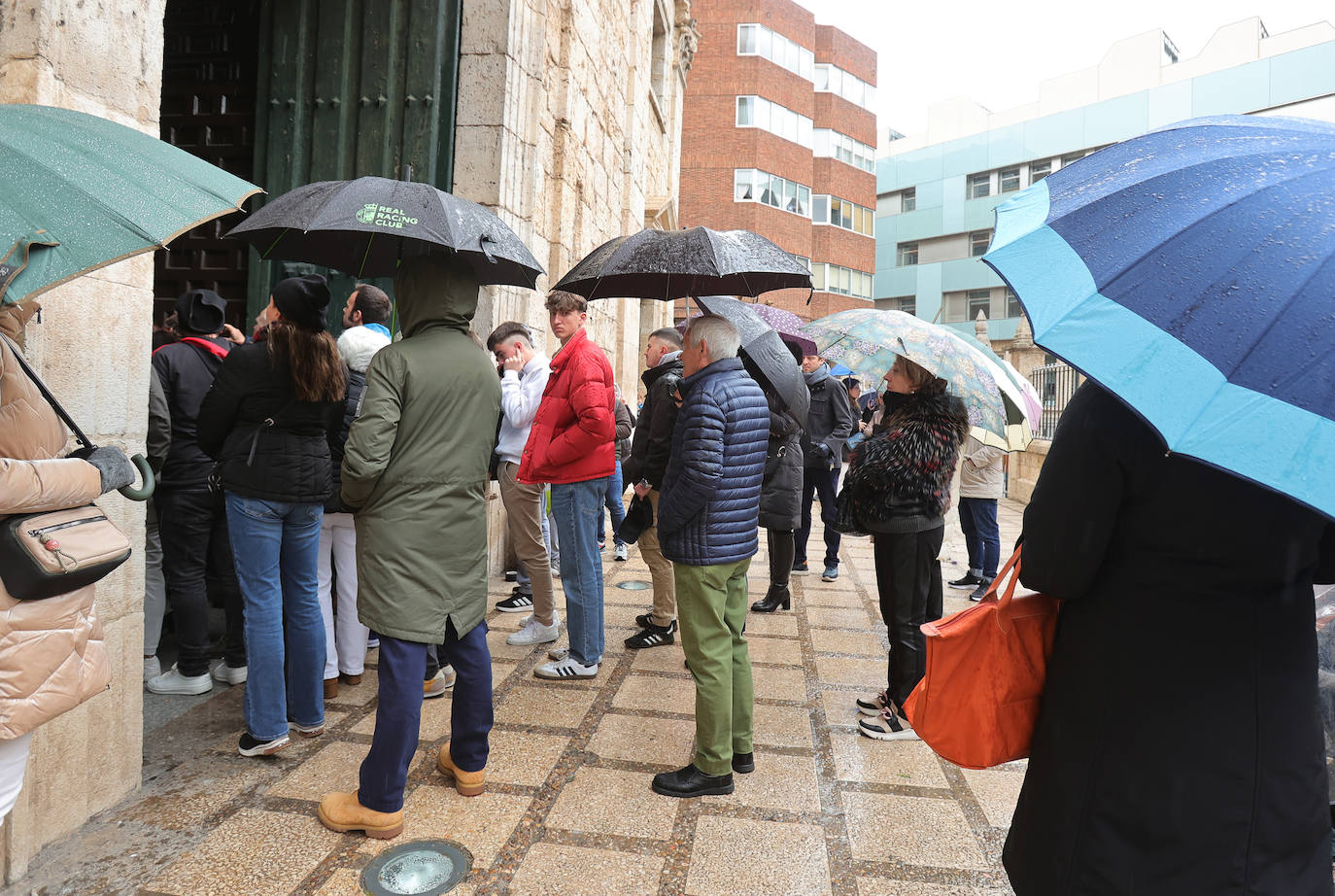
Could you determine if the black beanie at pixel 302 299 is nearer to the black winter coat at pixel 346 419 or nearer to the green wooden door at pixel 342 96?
the black winter coat at pixel 346 419

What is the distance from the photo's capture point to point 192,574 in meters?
4.42

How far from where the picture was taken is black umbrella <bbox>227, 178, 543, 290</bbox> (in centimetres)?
311

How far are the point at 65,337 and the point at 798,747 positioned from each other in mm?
3329

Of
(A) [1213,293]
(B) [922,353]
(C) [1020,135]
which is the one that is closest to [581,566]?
(B) [922,353]

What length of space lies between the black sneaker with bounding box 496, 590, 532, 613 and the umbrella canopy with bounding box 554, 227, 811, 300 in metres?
2.52

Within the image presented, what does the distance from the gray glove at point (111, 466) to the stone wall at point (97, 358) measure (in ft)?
3.41

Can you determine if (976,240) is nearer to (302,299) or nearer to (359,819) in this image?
(302,299)

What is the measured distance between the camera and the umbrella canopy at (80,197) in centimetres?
163

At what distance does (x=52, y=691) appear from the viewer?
1.82 m

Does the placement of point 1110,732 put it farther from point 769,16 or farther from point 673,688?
point 769,16

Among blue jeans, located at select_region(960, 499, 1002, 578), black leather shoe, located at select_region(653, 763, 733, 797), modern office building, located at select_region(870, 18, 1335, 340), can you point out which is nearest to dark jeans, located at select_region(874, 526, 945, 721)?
black leather shoe, located at select_region(653, 763, 733, 797)

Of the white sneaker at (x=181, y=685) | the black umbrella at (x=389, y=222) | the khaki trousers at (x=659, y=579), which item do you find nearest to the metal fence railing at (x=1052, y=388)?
the khaki trousers at (x=659, y=579)

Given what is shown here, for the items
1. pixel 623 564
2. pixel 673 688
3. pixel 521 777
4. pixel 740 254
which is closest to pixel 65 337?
pixel 521 777

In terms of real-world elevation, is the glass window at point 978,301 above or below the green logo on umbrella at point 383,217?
above
